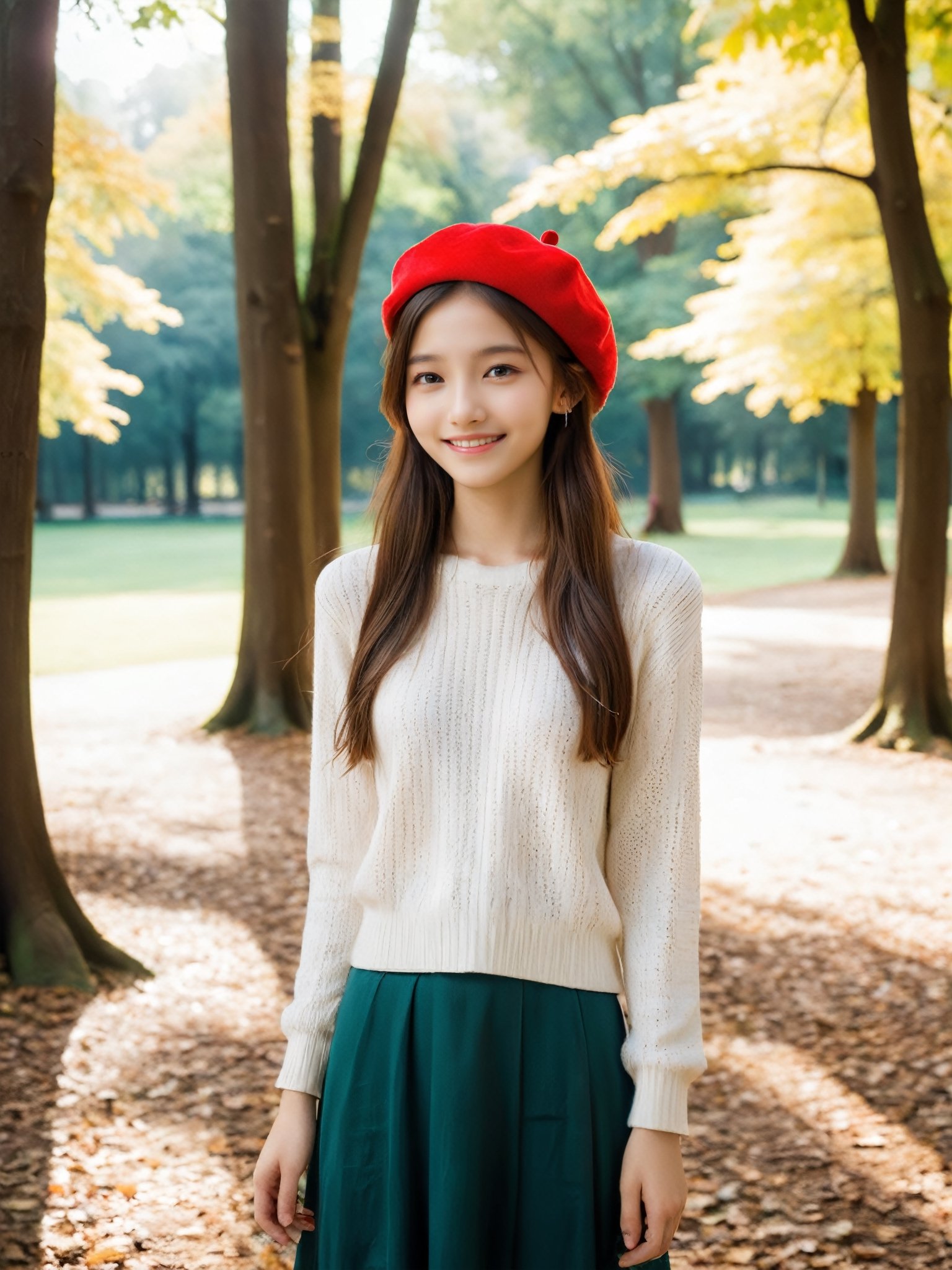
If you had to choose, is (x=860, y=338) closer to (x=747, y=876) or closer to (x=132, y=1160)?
(x=747, y=876)

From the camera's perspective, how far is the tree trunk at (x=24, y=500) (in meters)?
4.04

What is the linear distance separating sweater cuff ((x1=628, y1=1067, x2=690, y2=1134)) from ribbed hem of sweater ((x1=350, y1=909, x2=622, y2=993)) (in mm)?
134

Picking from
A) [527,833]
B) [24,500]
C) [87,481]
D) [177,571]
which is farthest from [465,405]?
[87,481]

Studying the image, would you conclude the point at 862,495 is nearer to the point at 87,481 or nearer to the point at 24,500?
the point at 24,500

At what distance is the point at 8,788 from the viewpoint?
4.44 metres

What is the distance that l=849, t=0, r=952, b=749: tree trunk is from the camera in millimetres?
8266

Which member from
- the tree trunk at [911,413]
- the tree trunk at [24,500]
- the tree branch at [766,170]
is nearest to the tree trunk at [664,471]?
the tree branch at [766,170]

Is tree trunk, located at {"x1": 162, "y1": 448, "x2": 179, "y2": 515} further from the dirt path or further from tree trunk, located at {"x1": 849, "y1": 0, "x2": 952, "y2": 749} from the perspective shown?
tree trunk, located at {"x1": 849, "y1": 0, "x2": 952, "y2": 749}

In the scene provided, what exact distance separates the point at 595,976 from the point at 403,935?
10.6 inches

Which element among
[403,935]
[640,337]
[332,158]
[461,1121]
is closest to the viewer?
[461,1121]

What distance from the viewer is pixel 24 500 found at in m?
4.28

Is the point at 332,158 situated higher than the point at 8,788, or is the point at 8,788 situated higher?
the point at 332,158

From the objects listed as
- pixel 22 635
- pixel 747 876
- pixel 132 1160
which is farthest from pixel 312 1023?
pixel 747 876

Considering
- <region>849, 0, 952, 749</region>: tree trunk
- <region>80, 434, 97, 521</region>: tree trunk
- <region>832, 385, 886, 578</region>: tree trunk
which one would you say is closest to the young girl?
<region>849, 0, 952, 749</region>: tree trunk
